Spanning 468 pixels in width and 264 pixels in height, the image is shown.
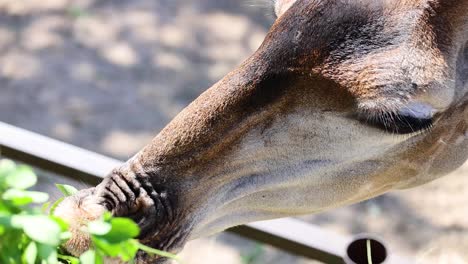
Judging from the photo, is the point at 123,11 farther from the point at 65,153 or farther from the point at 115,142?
the point at 65,153

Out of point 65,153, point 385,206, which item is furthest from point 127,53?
point 65,153

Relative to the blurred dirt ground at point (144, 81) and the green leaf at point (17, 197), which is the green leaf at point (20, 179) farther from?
the blurred dirt ground at point (144, 81)

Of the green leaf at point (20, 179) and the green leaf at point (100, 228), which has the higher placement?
the green leaf at point (20, 179)

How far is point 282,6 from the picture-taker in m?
2.46

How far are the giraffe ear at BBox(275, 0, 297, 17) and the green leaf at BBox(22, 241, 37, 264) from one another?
1342mm

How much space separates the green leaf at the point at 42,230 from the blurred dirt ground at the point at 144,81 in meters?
3.05

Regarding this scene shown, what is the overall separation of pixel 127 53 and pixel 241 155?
11.4ft

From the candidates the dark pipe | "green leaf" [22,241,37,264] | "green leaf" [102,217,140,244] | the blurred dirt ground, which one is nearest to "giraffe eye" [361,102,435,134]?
the dark pipe

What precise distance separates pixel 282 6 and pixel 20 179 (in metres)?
1.42

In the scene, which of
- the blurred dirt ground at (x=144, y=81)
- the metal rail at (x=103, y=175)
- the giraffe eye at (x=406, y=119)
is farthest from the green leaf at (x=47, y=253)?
the blurred dirt ground at (x=144, y=81)

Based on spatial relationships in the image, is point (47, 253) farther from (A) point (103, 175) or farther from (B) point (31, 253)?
(A) point (103, 175)

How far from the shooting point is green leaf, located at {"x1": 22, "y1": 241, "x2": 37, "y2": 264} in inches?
47.2

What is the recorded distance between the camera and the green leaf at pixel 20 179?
1243 millimetres

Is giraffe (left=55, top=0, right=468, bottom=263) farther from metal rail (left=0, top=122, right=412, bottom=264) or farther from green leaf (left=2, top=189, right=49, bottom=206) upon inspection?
green leaf (left=2, top=189, right=49, bottom=206)
